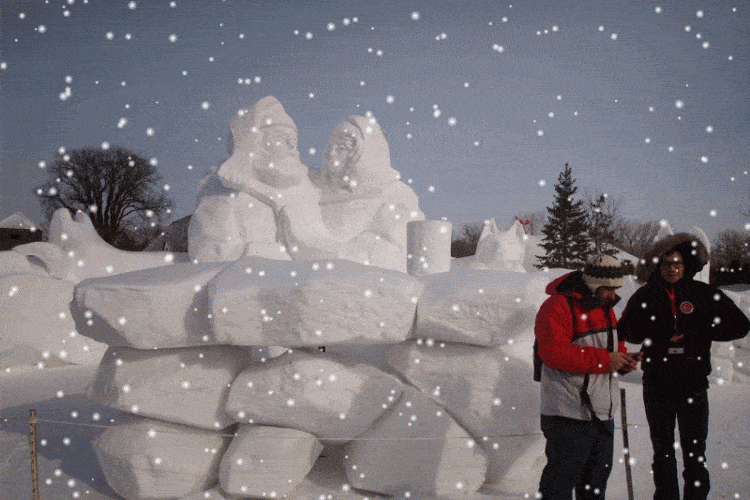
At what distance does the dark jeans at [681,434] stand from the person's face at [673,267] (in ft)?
1.67

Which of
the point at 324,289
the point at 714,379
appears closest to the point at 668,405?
the point at 324,289

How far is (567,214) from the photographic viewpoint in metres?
16.2

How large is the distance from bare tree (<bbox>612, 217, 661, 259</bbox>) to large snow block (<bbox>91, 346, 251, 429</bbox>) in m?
14.7

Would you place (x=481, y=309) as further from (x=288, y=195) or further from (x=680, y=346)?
(x=288, y=195)

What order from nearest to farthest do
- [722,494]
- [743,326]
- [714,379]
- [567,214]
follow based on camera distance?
1. [743,326]
2. [722,494]
3. [714,379]
4. [567,214]

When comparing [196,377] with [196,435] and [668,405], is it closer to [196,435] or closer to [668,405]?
[196,435]

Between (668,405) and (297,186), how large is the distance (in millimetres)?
4071

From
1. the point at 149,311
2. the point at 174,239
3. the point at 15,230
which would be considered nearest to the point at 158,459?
the point at 149,311

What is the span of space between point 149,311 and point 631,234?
1640 centimetres

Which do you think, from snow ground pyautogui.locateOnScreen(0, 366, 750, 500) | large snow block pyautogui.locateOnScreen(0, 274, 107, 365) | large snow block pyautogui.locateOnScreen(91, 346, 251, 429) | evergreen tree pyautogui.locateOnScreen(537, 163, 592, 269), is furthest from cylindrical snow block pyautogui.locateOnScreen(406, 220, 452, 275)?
evergreen tree pyautogui.locateOnScreen(537, 163, 592, 269)

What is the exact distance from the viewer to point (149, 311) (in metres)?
3.01

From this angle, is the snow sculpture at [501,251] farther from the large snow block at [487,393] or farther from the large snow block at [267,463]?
the large snow block at [267,463]

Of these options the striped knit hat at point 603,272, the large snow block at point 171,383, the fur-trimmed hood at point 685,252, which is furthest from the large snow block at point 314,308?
the fur-trimmed hood at point 685,252

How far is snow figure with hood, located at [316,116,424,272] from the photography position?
209 inches
